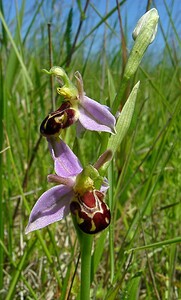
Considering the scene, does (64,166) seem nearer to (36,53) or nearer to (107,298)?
(107,298)

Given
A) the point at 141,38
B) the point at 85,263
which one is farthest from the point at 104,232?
the point at 141,38

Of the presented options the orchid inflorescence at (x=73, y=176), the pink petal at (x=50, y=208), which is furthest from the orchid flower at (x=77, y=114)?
the pink petal at (x=50, y=208)

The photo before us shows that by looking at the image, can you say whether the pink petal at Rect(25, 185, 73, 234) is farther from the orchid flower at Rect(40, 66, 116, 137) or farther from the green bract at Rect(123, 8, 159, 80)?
the green bract at Rect(123, 8, 159, 80)

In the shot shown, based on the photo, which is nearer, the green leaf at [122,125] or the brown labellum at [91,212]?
the brown labellum at [91,212]

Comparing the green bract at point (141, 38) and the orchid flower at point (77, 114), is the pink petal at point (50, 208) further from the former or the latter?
the green bract at point (141, 38)

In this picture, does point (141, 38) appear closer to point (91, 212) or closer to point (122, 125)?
point (122, 125)
